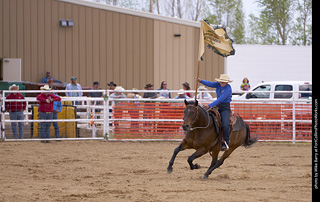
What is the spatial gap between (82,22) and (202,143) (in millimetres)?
14980

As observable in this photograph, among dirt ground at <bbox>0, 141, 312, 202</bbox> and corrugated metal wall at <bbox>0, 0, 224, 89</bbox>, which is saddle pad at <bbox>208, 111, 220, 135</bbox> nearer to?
dirt ground at <bbox>0, 141, 312, 202</bbox>

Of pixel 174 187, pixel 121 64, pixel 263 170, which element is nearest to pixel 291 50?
pixel 121 64

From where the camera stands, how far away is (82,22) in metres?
24.0

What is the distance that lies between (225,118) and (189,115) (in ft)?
3.55

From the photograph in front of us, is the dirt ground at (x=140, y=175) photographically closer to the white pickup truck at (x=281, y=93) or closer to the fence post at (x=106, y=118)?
the fence post at (x=106, y=118)

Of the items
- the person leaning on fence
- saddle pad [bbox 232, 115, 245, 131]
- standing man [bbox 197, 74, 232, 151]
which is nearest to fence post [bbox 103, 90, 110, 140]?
the person leaning on fence

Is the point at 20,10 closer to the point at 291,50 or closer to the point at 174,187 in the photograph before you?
the point at 291,50

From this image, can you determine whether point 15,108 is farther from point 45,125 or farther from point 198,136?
point 198,136

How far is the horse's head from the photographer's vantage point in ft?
31.7

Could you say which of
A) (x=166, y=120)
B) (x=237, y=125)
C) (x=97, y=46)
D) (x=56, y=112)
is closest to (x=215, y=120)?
(x=237, y=125)

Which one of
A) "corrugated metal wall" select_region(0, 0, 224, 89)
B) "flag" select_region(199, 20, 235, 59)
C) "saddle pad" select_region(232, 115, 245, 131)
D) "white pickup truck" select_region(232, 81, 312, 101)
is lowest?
"saddle pad" select_region(232, 115, 245, 131)

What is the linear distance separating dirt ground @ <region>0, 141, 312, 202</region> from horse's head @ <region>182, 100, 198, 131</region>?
95cm

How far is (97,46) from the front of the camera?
24234mm

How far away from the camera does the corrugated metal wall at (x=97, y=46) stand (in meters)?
23.4
